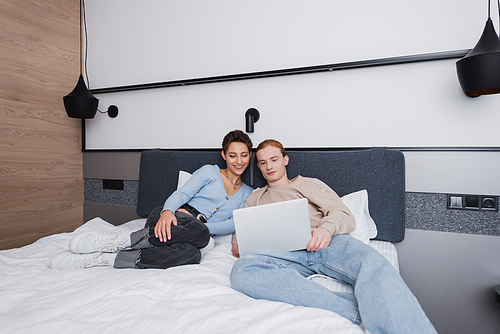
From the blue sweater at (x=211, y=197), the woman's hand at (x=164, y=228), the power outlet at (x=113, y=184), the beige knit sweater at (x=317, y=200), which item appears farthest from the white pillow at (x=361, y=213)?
the power outlet at (x=113, y=184)

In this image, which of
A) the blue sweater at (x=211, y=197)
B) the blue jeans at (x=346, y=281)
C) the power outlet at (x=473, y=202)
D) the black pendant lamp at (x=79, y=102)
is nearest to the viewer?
the blue jeans at (x=346, y=281)

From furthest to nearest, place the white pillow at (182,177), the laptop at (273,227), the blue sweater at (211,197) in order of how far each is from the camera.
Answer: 1. the white pillow at (182,177)
2. the blue sweater at (211,197)
3. the laptop at (273,227)

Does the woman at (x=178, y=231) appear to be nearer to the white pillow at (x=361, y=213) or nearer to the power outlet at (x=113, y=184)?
the white pillow at (x=361, y=213)

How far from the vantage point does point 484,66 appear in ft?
3.97

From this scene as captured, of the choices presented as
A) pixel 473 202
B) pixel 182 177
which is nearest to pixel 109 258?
pixel 182 177

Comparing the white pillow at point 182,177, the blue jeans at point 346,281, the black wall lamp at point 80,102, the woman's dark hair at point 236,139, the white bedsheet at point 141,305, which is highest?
the black wall lamp at point 80,102

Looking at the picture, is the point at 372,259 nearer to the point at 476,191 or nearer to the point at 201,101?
the point at 476,191

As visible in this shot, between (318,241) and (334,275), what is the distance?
134 mm

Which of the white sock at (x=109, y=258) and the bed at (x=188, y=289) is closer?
the bed at (x=188, y=289)

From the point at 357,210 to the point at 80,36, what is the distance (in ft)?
7.85

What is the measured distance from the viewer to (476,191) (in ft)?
4.69

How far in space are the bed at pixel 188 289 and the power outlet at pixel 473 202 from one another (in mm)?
243

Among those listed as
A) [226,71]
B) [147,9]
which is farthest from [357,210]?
[147,9]

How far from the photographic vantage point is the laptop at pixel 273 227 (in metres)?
1.08
